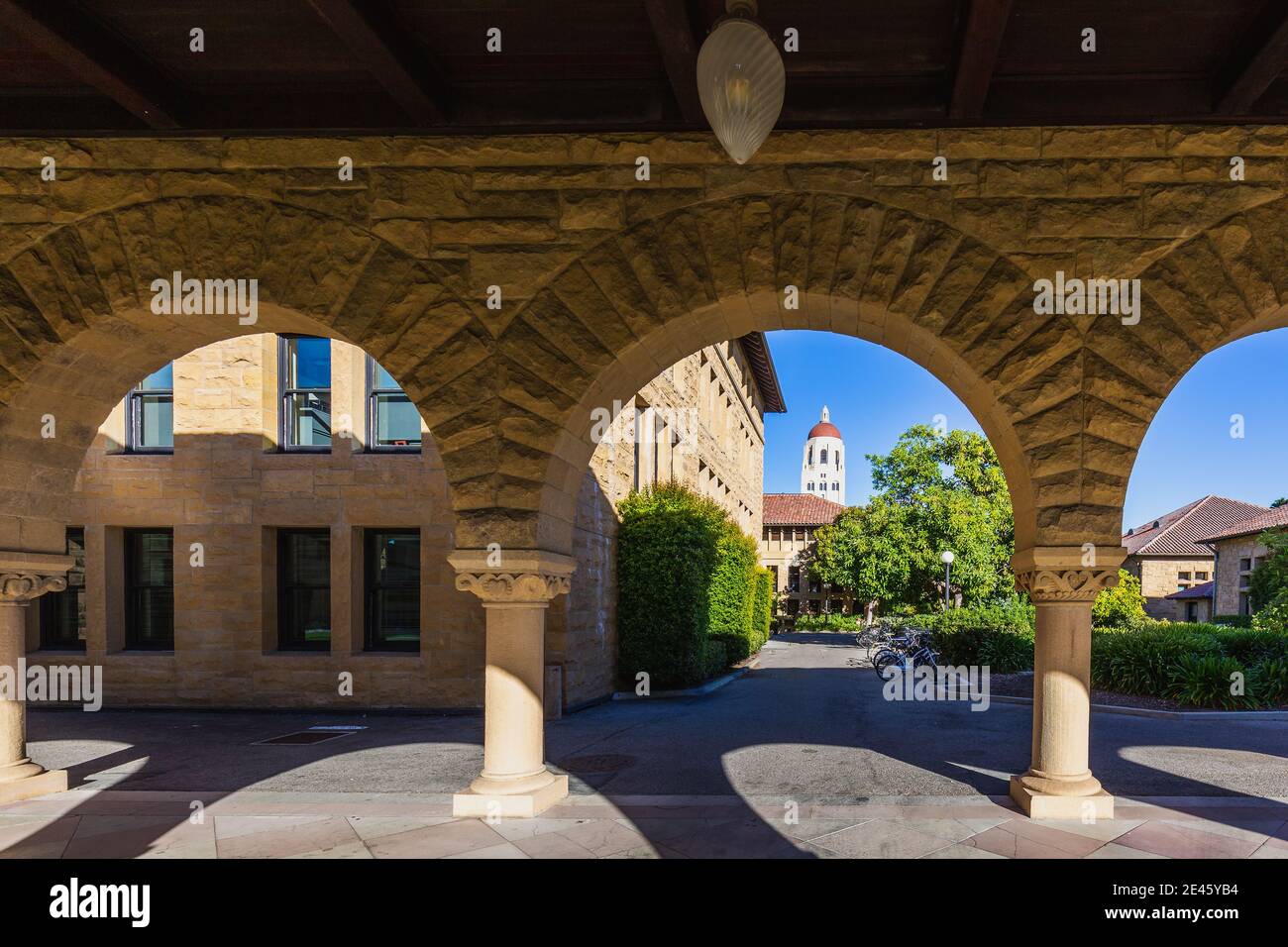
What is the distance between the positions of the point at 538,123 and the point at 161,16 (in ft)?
7.34

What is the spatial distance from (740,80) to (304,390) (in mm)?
9715

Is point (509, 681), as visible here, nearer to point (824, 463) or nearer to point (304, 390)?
point (304, 390)

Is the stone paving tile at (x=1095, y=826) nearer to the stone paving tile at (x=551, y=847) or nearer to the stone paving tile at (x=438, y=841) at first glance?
the stone paving tile at (x=551, y=847)

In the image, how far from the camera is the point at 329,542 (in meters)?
11.0

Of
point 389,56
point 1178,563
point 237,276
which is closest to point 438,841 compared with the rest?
point 237,276

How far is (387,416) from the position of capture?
437 inches

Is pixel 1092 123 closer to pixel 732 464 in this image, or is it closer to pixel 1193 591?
pixel 732 464

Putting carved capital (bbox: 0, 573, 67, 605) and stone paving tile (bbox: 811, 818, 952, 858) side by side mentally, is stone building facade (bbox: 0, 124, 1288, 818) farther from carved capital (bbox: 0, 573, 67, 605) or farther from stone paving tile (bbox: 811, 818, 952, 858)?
stone paving tile (bbox: 811, 818, 952, 858)

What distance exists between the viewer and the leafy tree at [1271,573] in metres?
19.4

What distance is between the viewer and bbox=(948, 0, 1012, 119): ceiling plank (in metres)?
4.02

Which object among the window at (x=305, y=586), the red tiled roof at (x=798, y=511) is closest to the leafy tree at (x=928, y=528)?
the red tiled roof at (x=798, y=511)

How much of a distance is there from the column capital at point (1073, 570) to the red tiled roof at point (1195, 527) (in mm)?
46558

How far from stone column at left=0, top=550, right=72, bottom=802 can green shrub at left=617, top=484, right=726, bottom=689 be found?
7.90 m

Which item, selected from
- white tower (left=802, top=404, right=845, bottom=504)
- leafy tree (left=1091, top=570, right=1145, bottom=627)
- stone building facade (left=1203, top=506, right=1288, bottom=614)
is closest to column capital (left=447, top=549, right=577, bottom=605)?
leafy tree (left=1091, top=570, right=1145, bottom=627)
